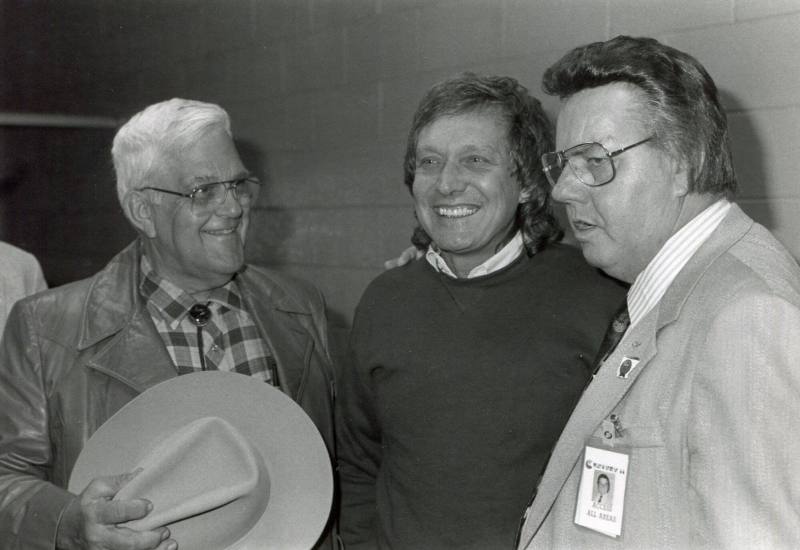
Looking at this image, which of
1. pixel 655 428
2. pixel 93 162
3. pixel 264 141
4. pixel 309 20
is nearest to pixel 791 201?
pixel 655 428

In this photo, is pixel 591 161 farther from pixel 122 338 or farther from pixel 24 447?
pixel 24 447

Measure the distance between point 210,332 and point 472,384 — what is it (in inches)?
26.1

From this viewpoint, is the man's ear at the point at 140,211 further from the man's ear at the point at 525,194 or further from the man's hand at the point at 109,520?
the man's ear at the point at 525,194

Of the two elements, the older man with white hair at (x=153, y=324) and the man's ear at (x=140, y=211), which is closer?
the older man with white hair at (x=153, y=324)

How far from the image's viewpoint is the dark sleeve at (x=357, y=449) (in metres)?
1.96

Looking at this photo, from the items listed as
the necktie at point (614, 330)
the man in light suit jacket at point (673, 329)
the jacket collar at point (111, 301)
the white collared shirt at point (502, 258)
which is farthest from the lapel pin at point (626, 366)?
the jacket collar at point (111, 301)

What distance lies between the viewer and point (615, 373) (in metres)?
1.34

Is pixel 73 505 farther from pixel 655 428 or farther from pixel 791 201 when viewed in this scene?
pixel 791 201

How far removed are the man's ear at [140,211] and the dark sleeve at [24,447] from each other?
0.33m

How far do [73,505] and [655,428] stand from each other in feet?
3.74

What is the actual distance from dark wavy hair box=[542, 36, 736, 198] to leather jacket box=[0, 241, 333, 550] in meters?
1.06

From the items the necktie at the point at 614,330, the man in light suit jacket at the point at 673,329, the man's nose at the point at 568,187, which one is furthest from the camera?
the necktie at the point at 614,330

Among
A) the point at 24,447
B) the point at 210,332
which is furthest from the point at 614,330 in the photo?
the point at 24,447

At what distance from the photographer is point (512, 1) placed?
8.49ft
